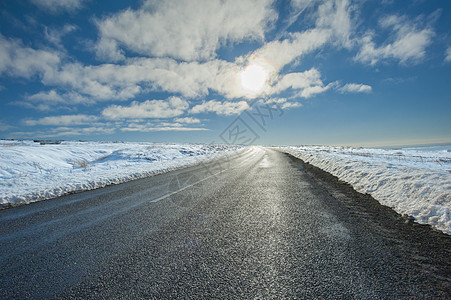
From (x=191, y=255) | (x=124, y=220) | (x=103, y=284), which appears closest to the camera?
(x=103, y=284)

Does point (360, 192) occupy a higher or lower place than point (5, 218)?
higher

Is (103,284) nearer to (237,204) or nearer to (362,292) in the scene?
(362,292)

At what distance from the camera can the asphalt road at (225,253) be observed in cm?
186

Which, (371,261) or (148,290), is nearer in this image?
(148,290)

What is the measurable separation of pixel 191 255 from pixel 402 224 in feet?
11.3

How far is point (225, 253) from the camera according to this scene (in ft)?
8.13

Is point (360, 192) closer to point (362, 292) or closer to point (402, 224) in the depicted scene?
point (402, 224)

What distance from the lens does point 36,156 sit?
14328 mm

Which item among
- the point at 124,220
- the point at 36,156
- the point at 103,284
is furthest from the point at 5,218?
the point at 36,156

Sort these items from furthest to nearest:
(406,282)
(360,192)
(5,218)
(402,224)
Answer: (360,192), (5,218), (402,224), (406,282)

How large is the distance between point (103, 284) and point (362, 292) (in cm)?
247

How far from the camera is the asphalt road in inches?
73.2

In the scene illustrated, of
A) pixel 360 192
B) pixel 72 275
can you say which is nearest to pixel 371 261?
pixel 72 275

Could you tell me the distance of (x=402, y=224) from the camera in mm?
3238
